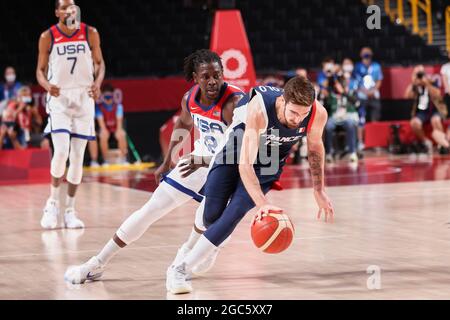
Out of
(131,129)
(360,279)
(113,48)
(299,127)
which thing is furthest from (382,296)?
(113,48)

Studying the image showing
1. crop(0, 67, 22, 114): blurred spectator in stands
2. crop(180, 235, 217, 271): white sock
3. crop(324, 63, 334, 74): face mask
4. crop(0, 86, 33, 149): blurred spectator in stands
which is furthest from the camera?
crop(324, 63, 334, 74): face mask

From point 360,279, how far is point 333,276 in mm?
226

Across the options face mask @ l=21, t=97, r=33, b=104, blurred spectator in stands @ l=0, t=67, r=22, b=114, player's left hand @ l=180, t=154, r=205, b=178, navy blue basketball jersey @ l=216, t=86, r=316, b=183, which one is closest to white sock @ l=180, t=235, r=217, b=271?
navy blue basketball jersey @ l=216, t=86, r=316, b=183

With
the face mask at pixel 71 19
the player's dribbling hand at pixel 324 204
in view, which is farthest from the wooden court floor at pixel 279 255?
the face mask at pixel 71 19

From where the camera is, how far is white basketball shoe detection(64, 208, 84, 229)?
951cm

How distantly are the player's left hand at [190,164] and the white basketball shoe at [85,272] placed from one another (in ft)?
2.77

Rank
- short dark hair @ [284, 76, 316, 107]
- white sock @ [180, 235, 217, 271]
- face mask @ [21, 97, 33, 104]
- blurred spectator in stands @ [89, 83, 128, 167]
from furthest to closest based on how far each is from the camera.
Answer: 1. blurred spectator in stands @ [89, 83, 128, 167]
2. face mask @ [21, 97, 33, 104]
3. white sock @ [180, 235, 217, 271]
4. short dark hair @ [284, 76, 316, 107]

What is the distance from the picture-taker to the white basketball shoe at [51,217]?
31.1 feet

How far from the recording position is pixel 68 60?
32.3 ft

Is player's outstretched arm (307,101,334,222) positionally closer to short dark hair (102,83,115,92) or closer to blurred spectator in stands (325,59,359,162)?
blurred spectator in stands (325,59,359,162)

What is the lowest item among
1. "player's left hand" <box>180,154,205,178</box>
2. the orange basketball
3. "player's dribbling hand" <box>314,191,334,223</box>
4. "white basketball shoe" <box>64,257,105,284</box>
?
"white basketball shoe" <box>64,257,105,284</box>

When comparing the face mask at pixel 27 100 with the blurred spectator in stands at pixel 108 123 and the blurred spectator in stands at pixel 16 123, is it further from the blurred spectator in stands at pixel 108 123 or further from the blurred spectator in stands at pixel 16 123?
the blurred spectator in stands at pixel 108 123

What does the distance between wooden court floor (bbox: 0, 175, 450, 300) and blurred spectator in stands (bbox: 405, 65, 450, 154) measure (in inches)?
236

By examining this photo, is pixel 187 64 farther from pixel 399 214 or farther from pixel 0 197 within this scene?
pixel 0 197
